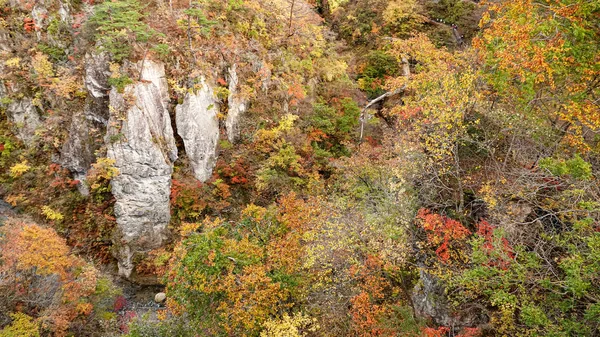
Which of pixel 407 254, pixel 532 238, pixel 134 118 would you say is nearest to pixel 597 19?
pixel 532 238

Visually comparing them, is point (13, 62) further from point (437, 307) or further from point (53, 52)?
point (437, 307)

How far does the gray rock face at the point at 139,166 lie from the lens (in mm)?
15008

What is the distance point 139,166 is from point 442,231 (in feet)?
44.8

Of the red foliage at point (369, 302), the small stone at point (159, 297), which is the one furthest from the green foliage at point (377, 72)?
the small stone at point (159, 297)

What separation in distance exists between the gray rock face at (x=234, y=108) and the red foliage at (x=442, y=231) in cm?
1094

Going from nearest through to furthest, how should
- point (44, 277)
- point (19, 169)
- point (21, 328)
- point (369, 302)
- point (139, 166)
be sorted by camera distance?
point (369, 302)
point (21, 328)
point (44, 277)
point (139, 166)
point (19, 169)

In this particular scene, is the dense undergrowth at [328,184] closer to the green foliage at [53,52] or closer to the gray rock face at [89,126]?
the green foliage at [53,52]

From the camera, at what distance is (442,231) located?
10.7 m

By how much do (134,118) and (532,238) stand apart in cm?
1618

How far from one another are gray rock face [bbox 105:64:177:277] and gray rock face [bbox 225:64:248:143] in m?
3.10

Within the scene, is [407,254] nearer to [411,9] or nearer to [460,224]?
[460,224]

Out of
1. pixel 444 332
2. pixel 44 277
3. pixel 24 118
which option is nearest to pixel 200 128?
pixel 44 277

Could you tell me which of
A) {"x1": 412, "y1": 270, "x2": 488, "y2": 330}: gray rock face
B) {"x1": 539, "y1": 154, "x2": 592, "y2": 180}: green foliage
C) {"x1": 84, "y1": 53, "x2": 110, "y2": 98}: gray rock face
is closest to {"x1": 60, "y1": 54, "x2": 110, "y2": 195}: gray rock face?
{"x1": 84, "y1": 53, "x2": 110, "y2": 98}: gray rock face

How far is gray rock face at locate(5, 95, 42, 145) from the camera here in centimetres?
1692
